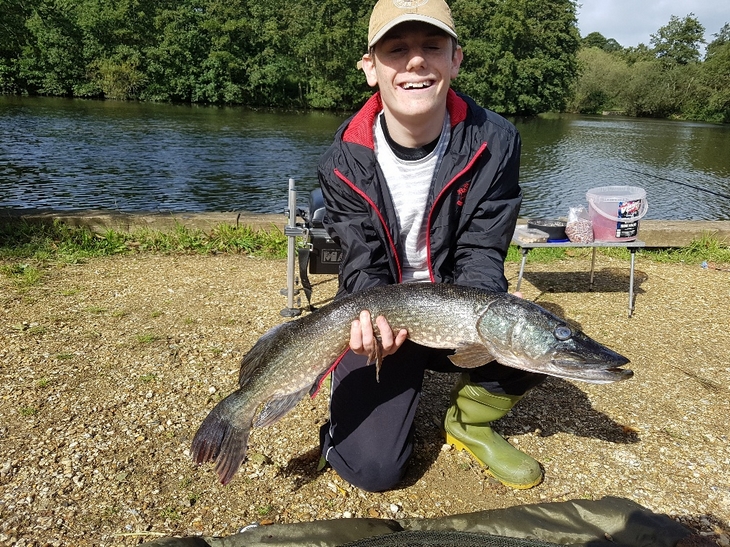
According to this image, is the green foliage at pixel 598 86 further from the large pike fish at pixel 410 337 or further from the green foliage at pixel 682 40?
the large pike fish at pixel 410 337

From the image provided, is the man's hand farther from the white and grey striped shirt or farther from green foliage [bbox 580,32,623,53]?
green foliage [bbox 580,32,623,53]

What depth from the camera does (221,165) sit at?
1998cm

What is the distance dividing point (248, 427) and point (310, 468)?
28.8 inches

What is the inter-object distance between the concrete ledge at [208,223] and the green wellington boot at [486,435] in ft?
15.3

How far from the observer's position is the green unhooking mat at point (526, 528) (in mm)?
2572

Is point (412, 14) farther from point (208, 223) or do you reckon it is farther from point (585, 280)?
point (208, 223)

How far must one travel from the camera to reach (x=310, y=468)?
10.9ft

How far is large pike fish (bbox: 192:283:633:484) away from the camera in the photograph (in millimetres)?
2625

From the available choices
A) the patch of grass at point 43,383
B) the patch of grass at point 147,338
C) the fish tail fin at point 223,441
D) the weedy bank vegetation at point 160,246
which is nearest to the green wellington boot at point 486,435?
the fish tail fin at point 223,441

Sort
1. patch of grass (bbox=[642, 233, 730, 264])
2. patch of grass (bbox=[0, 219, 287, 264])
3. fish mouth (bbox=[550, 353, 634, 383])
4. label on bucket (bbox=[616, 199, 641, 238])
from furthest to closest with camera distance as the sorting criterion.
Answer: patch of grass (bbox=[642, 233, 730, 264]) → patch of grass (bbox=[0, 219, 287, 264]) → label on bucket (bbox=[616, 199, 641, 238]) → fish mouth (bbox=[550, 353, 634, 383])

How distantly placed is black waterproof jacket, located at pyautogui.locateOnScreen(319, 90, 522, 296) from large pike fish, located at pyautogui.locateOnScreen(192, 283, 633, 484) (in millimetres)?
525

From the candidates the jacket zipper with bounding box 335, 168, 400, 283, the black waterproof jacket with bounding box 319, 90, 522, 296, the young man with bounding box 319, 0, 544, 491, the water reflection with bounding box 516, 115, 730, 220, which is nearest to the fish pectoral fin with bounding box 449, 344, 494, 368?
the young man with bounding box 319, 0, 544, 491

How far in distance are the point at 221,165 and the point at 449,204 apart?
17996 mm

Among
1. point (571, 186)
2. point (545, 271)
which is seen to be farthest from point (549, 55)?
point (545, 271)
